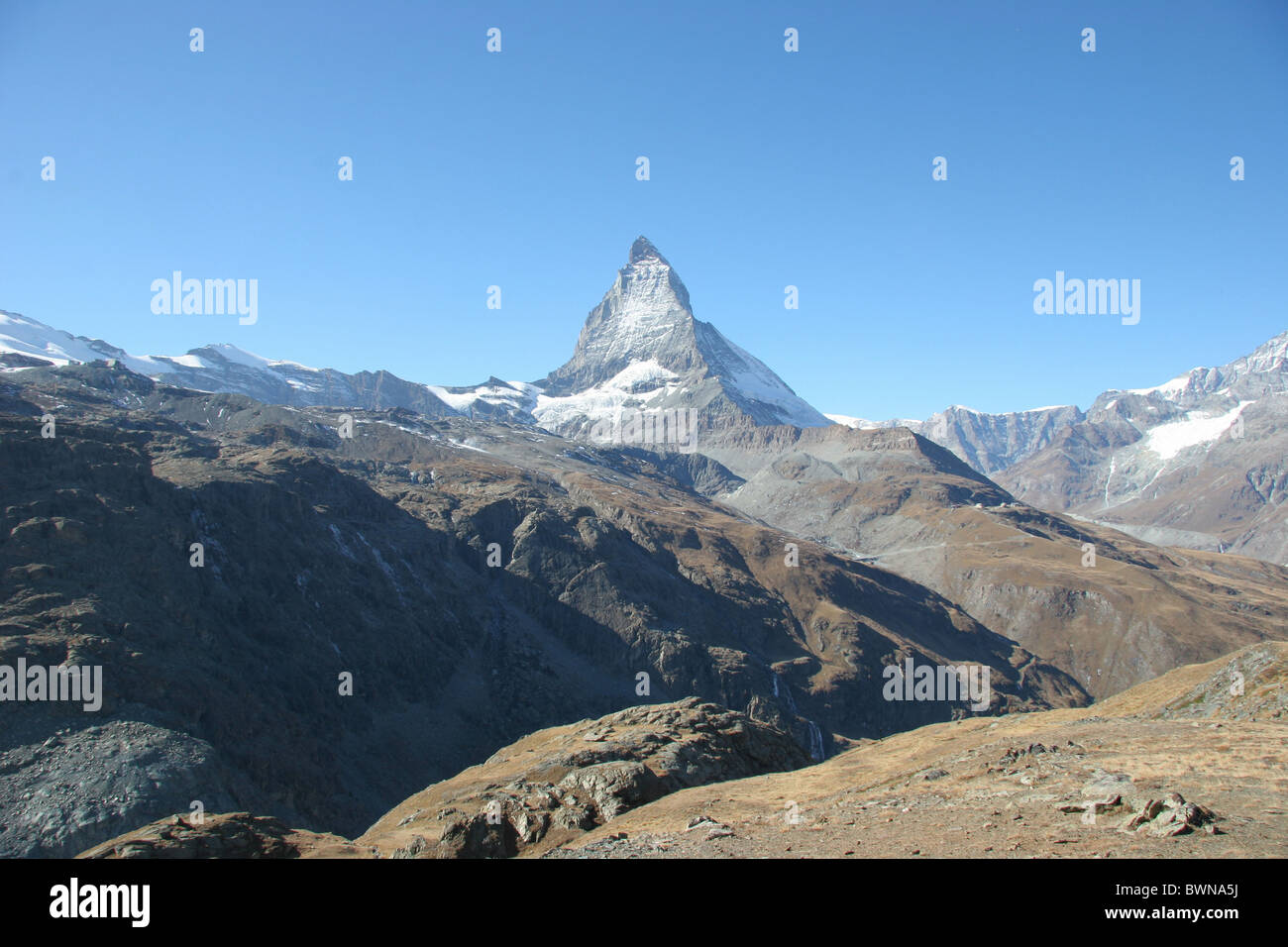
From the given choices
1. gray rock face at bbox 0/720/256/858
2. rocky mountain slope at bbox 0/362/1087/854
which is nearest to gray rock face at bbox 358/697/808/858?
gray rock face at bbox 0/720/256/858

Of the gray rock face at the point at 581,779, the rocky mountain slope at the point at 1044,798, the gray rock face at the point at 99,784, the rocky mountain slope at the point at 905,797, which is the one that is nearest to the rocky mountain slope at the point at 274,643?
the gray rock face at the point at 99,784

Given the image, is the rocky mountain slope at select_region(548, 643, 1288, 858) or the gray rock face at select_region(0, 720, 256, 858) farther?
the gray rock face at select_region(0, 720, 256, 858)

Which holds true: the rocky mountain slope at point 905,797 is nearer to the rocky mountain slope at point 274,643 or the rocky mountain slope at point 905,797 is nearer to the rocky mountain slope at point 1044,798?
the rocky mountain slope at point 1044,798

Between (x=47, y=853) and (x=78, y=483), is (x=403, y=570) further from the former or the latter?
(x=47, y=853)

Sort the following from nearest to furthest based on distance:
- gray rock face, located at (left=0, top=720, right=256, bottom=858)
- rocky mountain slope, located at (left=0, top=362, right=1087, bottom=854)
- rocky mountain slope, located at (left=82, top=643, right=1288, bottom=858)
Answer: rocky mountain slope, located at (left=82, top=643, right=1288, bottom=858) < gray rock face, located at (left=0, top=720, right=256, bottom=858) < rocky mountain slope, located at (left=0, top=362, right=1087, bottom=854)

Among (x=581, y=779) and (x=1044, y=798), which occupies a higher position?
(x=1044, y=798)

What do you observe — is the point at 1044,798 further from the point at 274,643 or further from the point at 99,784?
the point at 274,643

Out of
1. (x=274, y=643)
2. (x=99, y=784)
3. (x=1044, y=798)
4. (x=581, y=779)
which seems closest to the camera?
(x=1044, y=798)

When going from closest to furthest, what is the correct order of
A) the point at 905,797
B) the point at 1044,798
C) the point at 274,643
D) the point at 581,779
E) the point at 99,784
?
the point at 1044,798 < the point at 905,797 < the point at 581,779 < the point at 99,784 < the point at 274,643

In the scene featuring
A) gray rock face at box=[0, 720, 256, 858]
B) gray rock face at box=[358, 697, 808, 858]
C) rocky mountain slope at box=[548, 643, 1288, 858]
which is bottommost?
gray rock face at box=[0, 720, 256, 858]

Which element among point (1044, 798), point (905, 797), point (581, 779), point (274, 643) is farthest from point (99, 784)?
point (1044, 798)

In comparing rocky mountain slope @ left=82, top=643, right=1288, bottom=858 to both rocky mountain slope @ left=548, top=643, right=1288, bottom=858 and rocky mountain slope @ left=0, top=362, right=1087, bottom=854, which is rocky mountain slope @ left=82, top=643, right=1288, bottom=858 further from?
rocky mountain slope @ left=0, top=362, right=1087, bottom=854
